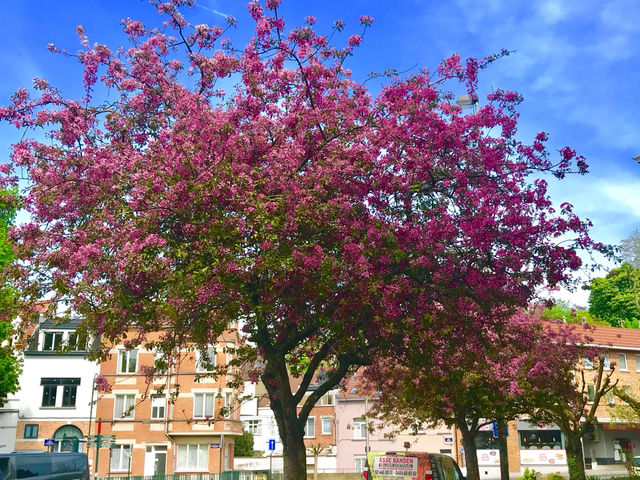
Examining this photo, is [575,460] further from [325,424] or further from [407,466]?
[325,424]

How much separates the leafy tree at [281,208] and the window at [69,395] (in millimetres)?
37733

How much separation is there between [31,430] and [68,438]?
2.81m

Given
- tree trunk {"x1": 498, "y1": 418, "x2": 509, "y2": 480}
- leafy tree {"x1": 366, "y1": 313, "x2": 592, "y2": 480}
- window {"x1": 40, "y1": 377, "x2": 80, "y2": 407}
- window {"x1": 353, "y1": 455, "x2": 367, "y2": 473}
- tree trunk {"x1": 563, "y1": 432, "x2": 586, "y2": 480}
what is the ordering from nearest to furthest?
leafy tree {"x1": 366, "y1": 313, "x2": 592, "y2": 480}, tree trunk {"x1": 563, "y1": 432, "x2": 586, "y2": 480}, tree trunk {"x1": 498, "y1": 418, "x2": 509, "y2": 480}, window {"x1": 40, "y1": 377, "x2": 80, "y2": 407}, window {"x1": 353, "y1": 455, "x2": 367, "y2": 473}

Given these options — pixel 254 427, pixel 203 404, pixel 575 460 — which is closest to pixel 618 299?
pixel 254 427

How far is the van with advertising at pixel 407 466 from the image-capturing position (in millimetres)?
19172

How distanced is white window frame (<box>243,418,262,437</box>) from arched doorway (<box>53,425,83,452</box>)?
32.1 m

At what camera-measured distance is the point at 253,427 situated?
8500cm

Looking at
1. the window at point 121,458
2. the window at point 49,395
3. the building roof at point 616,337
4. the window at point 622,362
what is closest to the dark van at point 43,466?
the window at point 121,458

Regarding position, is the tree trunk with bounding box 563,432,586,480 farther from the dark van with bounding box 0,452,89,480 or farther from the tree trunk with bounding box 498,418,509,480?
the dark van with bounding box 0,452,89,480

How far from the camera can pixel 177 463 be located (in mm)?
49812

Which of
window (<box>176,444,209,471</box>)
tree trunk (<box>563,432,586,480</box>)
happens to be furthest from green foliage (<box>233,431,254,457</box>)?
tree trunk (<box>563,432,586,480</box>)

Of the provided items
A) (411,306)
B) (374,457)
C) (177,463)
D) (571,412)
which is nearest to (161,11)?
(411,306)

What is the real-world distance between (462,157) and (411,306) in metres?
3.80

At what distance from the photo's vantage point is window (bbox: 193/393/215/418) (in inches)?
2008
